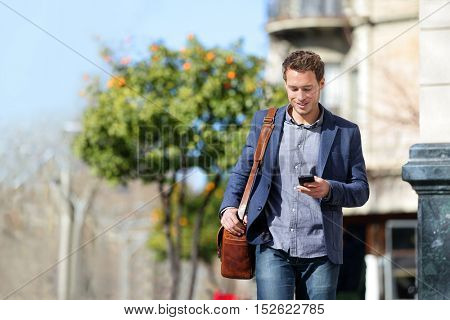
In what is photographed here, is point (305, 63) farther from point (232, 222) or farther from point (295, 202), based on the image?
point (232, 222)

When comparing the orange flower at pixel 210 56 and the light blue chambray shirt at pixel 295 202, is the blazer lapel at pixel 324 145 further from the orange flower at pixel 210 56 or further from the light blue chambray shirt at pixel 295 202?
the orange flower at pixel 210 56

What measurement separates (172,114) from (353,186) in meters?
9.20

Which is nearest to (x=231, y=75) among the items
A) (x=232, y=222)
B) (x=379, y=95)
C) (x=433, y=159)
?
(x=433, y=159)

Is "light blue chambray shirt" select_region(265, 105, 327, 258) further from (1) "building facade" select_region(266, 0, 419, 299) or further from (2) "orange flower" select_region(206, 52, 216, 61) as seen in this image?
(1) "building facade" select_region(266, 0, 419, 299)

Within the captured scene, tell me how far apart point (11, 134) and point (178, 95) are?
27.3 ft

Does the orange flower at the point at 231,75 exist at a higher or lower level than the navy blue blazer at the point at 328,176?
higher

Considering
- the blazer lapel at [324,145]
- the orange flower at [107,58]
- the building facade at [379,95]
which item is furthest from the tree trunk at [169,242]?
the blazer lapel at [324,145]

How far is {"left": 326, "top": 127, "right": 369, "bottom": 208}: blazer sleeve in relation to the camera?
530 centimetres

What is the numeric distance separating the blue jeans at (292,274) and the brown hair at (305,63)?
0.84m

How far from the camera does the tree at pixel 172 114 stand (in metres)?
14.0

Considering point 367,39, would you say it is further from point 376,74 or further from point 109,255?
point 109,255

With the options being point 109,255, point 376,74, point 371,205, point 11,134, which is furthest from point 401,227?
point 109,255

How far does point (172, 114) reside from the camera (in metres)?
14.5
